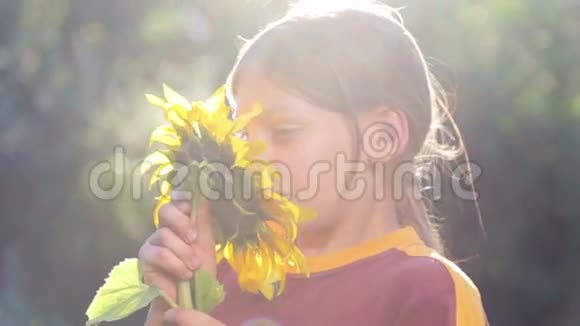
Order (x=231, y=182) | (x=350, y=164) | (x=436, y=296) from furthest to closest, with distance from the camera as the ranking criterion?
(x=350, y=164) → (x=436, y=296) → (x=231, y=182)

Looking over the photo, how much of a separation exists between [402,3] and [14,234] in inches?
56.9

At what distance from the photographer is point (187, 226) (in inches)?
43.1

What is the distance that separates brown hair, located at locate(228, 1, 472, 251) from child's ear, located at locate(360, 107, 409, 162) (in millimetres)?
13

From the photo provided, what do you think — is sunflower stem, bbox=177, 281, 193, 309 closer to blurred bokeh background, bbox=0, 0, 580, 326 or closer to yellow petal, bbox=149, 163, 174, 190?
yellow petal, bbox=149, 163, 174, 190

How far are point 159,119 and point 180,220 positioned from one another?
1.91m

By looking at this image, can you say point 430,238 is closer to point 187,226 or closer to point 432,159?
point 432,159

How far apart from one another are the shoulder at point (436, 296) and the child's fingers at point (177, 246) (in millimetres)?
316

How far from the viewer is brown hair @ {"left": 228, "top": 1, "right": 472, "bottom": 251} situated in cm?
136

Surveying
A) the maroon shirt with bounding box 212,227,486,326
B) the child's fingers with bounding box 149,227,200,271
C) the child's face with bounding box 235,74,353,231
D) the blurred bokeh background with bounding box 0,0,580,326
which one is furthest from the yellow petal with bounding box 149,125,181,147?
the blurred bokeh background with bounding box 0,0,580,326

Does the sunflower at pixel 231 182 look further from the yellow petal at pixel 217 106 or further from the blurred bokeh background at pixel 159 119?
the blurred bokeh background at pixel 159 119

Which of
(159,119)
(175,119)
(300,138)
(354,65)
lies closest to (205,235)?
(175,119)

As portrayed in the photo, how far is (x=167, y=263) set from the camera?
3.61 feet

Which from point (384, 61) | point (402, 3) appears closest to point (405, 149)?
point (384, 61)

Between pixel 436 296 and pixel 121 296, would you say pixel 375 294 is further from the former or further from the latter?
pixel 121 296
